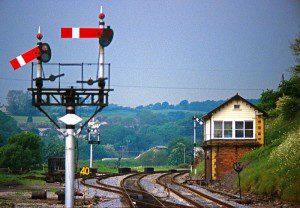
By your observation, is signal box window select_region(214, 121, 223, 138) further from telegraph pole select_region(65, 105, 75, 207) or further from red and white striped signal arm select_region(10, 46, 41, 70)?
red and white striped signal arm select_region(10, 46, 41, 70)

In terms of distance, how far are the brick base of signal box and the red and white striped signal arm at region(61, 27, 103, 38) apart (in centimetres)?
2625

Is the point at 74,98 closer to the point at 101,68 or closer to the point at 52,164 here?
the point at 101,68

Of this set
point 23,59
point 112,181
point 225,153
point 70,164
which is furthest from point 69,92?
point 112,181

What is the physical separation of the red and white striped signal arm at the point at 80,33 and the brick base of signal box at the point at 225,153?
86.1ft

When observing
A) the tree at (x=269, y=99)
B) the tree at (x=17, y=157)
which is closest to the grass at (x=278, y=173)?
the tree at (x=269, y=99)

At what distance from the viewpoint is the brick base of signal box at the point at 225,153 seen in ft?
121

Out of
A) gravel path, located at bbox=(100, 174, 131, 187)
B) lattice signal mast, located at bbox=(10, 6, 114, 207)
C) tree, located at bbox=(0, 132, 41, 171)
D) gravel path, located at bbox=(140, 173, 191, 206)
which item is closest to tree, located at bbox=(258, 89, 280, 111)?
gravel path, located at bbox=(100, 174, 131, 187)

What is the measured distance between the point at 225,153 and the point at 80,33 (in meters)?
26.8

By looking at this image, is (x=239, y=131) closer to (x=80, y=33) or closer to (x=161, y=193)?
(x=161, y=193)

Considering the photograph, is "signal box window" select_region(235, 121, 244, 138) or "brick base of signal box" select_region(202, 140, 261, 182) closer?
"brick base of signal box" select_region(202, 140, 261, 182)

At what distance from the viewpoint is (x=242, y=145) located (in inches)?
1463

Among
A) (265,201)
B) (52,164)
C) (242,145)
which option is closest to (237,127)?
(242,145)

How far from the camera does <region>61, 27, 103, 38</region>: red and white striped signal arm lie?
1201 cm

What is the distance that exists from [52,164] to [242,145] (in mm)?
13886
